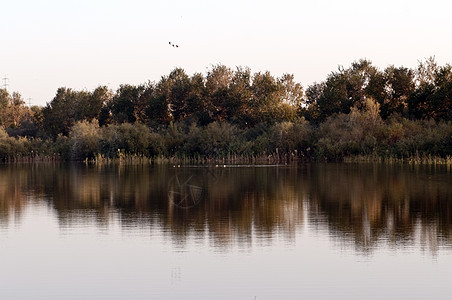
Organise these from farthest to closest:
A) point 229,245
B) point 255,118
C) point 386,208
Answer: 1. point 255,118
2. point 386,208
3. point 229,245

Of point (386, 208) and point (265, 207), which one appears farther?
point (265, 207)

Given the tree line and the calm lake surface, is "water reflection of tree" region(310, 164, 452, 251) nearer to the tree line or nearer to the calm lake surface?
the calm lake surface

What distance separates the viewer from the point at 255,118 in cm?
9025

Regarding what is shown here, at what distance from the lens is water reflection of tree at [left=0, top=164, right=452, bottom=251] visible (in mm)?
18875

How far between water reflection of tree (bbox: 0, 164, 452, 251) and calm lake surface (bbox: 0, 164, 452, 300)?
5 cm

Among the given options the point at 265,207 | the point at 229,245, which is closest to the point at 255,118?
the point at 265,207

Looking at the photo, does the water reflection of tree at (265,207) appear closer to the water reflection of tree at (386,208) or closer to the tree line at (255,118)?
the water reflection of tree at (386,208)

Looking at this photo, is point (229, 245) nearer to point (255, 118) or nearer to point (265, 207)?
point (265, 207)

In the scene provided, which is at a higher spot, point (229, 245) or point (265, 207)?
point (265, 207)

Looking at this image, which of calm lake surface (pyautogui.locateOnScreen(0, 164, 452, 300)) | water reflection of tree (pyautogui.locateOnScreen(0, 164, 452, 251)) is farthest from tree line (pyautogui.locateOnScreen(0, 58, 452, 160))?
calm lake surface (pyautogui.locateOnScreen(0, 164, 452, 300))

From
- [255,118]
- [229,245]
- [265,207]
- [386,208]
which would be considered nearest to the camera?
[229,245]

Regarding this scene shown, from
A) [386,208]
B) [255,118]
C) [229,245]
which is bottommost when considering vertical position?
[229,245]

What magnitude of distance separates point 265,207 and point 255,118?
213 ft

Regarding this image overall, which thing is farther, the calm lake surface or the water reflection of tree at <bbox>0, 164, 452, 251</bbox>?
the water reflection of tree at <bbox>0, 164, 452, 251</bbox>
